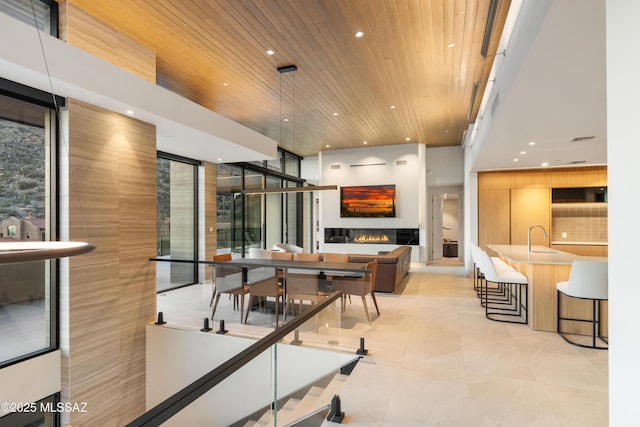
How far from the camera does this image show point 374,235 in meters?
10.9

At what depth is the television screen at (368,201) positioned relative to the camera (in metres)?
10.6

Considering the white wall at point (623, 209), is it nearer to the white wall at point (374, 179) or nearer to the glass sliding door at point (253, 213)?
the glass sliding door at point (253, 213)

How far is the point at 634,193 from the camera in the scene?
3.46ft

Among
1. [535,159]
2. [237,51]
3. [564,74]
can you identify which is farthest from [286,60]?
[535,159]

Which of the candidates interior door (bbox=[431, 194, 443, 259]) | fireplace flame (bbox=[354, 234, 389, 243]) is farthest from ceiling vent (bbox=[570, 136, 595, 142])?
interior door (bbox=[431, 194, 443, 259])

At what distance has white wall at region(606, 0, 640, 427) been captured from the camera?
1.05 m

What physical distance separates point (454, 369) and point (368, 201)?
774cm

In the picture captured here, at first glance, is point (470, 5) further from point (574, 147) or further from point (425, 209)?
point (425, 209)

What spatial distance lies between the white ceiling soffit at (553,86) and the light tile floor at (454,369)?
264 cm

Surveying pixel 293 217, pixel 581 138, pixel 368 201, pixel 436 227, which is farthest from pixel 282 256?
pixel 436 227

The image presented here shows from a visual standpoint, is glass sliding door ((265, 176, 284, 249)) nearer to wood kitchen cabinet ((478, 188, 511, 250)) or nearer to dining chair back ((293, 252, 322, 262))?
dining chair back ((293, 252, 322, 262))

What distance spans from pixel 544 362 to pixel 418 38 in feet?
12.7

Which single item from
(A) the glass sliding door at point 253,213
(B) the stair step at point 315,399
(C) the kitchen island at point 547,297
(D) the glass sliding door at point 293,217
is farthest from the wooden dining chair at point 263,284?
(D) the glass sliding door at point 293,217

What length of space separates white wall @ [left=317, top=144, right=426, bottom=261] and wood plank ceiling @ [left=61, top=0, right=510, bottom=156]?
116 inches
